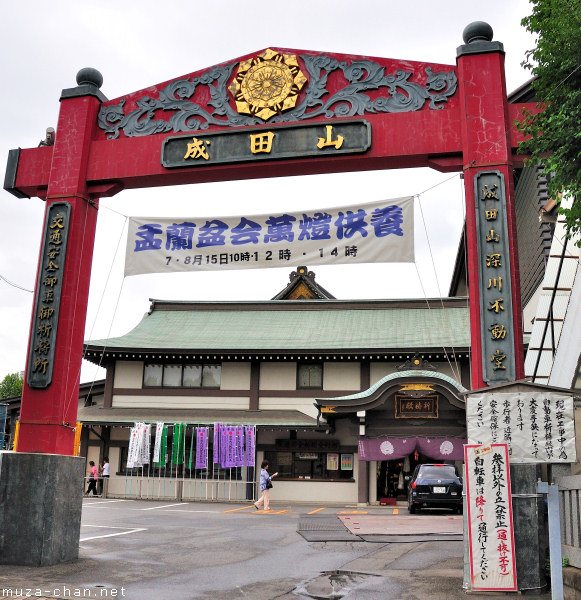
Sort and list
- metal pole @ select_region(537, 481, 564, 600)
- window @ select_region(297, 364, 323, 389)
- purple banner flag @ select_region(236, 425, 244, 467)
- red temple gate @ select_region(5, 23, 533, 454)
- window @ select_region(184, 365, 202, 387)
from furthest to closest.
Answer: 1. window @ select_region(184, 365, 202, 387)
2. window @ select_region(297, 364, 323, 389)
3. purple banner flag @ select_region(236, 425, 244, 467)
4. red temple gate @ select_region(5, 23, 533, 454)
5. metal pole @ select_region(537, 481, 564, 600)

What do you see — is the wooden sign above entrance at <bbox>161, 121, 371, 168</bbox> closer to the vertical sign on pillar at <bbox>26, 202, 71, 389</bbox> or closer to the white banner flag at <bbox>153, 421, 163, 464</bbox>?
the vertical sign on pillar at <bbox>26, 202, 71, 389</bbox>

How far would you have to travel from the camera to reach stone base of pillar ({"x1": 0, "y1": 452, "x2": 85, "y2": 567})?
311 inches

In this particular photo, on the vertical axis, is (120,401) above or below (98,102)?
below

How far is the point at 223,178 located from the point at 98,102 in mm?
2437

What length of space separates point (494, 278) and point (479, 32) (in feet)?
11.7

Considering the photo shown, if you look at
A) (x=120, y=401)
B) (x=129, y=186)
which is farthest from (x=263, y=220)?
(x=120, y=401)

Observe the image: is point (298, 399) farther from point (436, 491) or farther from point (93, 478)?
point (436, 491)

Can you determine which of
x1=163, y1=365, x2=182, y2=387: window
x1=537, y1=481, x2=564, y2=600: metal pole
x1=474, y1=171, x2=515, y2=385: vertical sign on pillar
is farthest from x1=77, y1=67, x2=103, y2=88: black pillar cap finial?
x1=163, y1=365, x2=182, y2=387: window

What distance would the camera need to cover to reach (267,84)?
9.62m

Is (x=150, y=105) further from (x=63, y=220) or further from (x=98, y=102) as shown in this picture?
(x=63, y=220)

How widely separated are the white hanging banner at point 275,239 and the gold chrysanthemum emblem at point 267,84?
162 cm

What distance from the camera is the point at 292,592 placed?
6914 millimetres

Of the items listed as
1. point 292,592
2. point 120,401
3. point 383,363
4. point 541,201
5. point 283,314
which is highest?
point 541,201

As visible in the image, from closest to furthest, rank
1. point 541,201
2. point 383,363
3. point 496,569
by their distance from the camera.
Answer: point 496,569 < point 541,201 < point 383,363
